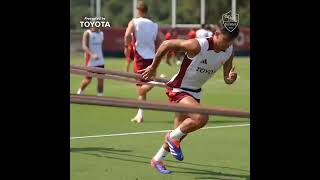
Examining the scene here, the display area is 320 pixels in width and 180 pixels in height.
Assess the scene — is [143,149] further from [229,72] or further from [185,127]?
[229,72]

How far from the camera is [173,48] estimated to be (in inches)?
356

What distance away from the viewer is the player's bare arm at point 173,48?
29.6 feet

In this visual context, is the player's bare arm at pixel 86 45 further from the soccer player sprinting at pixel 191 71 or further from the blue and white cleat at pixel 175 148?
the blue and white cleat at pixel 175 148

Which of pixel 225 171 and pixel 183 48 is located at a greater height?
pixel 183 48

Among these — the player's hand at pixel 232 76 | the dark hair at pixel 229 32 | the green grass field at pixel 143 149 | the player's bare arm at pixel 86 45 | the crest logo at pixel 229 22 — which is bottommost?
the green grass field at pixel 143 149

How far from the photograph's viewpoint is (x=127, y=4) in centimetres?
6856

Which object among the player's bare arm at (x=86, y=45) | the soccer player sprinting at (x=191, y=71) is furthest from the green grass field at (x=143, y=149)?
the player's bare arm at (x=86, y=45)

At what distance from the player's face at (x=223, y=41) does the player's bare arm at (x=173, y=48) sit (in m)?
0.25
